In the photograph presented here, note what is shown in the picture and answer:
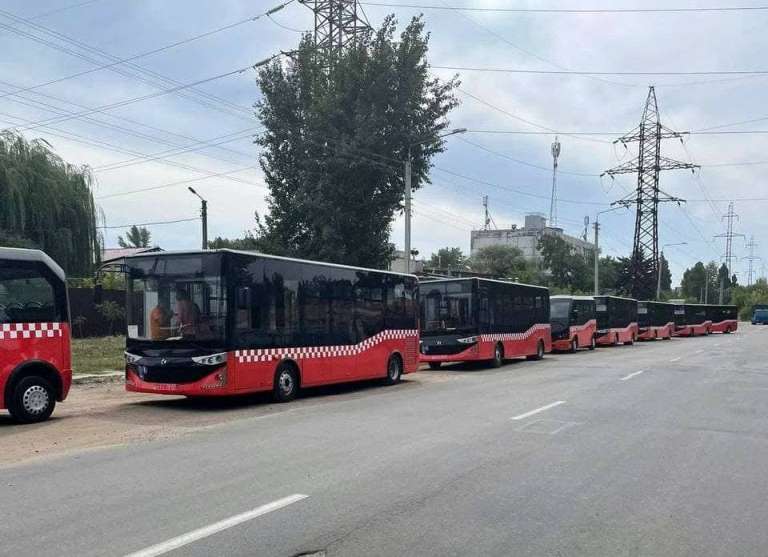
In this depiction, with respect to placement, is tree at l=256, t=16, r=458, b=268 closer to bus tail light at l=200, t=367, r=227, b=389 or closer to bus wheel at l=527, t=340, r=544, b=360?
bus wheel at l=527, t=340, r=544, b=360

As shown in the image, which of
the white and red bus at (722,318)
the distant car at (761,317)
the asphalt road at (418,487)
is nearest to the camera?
the asphalt road at (418,487)

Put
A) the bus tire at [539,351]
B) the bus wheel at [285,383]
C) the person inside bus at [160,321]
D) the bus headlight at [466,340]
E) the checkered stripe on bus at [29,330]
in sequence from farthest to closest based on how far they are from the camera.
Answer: the bus tire at [539,351] → the bus headlight at [466,340] → the bus wheel at [285,383] → the person inside bus at [160,321] → the checkered stripe on bus at [29,330]

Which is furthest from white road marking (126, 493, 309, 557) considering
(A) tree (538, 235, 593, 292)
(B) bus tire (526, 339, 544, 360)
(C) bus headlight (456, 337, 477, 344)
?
(A) tree (538, 235, 593, 292)

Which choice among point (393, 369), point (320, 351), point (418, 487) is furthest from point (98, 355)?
point (418, 487)

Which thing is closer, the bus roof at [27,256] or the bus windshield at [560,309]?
the bus roof at [27,256]

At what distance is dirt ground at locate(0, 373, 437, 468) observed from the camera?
9461 millimetres

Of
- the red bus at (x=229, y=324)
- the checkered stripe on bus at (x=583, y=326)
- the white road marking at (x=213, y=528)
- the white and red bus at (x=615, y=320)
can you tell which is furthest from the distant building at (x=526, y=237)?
the white road marking at (x=213, y=528)

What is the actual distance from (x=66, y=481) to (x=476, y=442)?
4883 millimetres

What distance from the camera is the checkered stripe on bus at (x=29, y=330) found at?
10.7 metres

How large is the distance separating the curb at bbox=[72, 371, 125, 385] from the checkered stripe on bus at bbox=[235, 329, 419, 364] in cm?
601

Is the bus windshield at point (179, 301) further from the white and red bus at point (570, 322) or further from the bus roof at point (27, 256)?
the white and red bus at point (570, 322)

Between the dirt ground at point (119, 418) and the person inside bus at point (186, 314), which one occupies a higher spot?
the person inside bus at point (186, 314)

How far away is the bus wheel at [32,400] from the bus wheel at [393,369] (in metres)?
8.65

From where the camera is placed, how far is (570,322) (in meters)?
34.2
